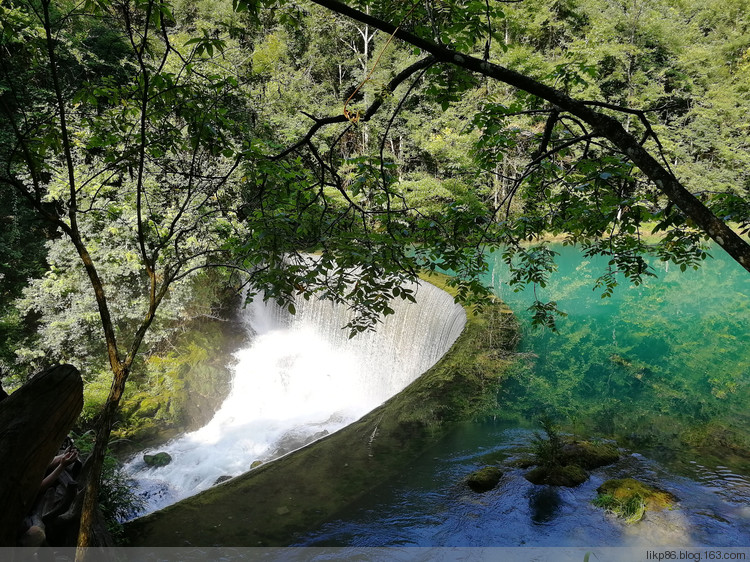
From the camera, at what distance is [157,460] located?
7.09 m

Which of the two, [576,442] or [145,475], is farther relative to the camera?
→ [145,475]

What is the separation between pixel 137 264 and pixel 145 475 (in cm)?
Answer: 321

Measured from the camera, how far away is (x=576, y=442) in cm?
405

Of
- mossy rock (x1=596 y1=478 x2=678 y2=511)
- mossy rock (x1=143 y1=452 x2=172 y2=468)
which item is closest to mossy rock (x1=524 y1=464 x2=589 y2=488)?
mossy rock (x1=596 y1=478 x2=678 y2=511)

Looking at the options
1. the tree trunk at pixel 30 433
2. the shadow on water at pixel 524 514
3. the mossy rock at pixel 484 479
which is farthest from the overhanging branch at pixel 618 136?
the mossy rock at pixel 484 479

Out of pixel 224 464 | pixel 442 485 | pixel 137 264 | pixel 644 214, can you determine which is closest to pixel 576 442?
pixel 442 485

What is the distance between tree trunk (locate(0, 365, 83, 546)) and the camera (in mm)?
1476

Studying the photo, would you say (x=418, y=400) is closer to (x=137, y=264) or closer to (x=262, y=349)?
(x=137, y=264)

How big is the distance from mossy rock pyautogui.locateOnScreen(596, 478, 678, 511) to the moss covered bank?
136cm

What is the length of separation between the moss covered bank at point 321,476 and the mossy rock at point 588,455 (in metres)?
0.96

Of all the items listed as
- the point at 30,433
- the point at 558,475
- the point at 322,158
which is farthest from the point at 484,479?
the point at 30,433

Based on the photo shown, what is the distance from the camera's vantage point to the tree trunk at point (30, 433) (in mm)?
1476

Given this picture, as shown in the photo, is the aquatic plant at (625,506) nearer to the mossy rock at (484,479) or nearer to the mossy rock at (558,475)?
the mossy rock at (558,475)

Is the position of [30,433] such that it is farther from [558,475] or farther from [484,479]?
[558,475]
